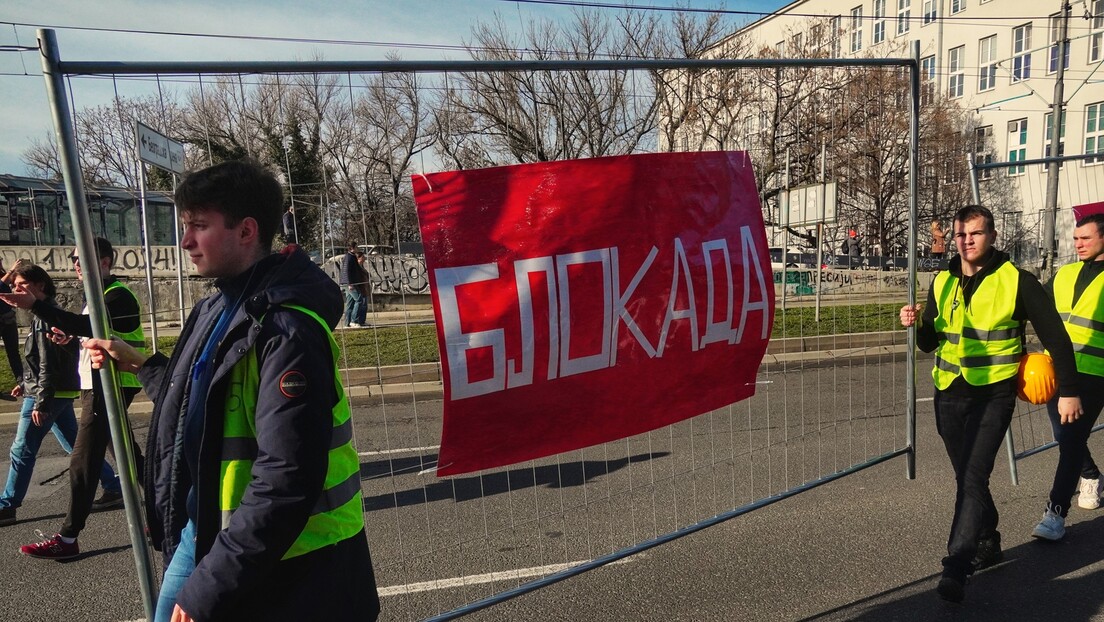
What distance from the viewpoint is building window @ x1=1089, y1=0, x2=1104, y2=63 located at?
2944 cm

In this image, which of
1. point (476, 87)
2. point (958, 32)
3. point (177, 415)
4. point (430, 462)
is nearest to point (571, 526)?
point (430, 462)

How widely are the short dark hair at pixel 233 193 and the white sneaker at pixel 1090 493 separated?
4.98 metres

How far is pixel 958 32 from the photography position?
118 ft

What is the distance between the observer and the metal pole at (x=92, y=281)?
1928 millimetres

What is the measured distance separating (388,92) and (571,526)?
112 inches

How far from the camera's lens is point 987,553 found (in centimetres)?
379

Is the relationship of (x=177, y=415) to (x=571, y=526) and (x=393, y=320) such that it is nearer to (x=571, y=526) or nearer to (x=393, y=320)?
(x=393, y=320)

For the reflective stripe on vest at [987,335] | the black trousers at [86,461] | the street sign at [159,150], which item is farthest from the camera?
the black trousers at [86,461]

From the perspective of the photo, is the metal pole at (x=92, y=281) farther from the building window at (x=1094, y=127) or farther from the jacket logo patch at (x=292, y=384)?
the building window at (x=1094, y=127)

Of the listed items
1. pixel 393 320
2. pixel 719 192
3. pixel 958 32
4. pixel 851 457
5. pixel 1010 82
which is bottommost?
pixel 851 457

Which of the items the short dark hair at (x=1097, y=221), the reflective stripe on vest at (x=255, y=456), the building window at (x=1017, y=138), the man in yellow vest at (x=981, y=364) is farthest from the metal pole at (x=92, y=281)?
the building window at (x=1017, y=138)

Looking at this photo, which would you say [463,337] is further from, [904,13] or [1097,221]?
[904,13]

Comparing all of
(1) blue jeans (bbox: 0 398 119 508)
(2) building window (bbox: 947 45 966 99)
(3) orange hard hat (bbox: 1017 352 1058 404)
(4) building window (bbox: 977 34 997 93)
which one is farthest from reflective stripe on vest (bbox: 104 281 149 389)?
(2) building window (bbox: 947 45 966 99)

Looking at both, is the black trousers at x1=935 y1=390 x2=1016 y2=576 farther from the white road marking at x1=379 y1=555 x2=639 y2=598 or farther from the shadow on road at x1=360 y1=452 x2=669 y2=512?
the shadow on road at x1=360 y1=452 x2=669 y2=512
